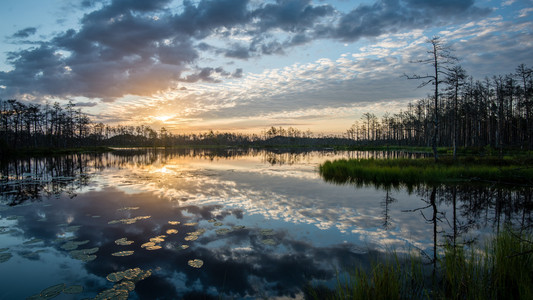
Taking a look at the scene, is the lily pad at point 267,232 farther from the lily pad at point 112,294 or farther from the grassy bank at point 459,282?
the lily pad at point 112,294

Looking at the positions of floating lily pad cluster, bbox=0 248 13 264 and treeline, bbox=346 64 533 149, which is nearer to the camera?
floating lily pad cluster, bbox=0 248 13 264

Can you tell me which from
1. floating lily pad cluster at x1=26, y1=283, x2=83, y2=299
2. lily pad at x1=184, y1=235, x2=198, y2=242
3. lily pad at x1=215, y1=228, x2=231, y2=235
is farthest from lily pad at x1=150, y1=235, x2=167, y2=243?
floating lily pad cluster at x1=26, y1=283, x2=83, y2=299

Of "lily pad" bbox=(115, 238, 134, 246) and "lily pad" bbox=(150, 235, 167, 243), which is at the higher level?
"lily pad" bbox=(115, 238, 134, 246)

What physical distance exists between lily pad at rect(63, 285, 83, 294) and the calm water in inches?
0.8

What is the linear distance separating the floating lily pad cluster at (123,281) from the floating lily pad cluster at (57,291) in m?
0.57

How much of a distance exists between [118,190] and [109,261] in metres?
11.0

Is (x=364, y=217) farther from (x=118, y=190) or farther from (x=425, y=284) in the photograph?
(x=118, y=190)

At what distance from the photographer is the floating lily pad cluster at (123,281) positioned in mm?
4996

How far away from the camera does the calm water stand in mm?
5547

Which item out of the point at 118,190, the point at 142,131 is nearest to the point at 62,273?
the point at 118,190

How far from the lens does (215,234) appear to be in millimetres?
8336

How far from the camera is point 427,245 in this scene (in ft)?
23.7

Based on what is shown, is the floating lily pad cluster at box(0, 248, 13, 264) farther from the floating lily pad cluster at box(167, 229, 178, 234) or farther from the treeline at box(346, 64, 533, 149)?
the treeline at box(346, 64, 533, 149)

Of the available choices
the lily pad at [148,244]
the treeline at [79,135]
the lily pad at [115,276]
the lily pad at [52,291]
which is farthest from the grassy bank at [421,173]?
the treeline at [79,135]
